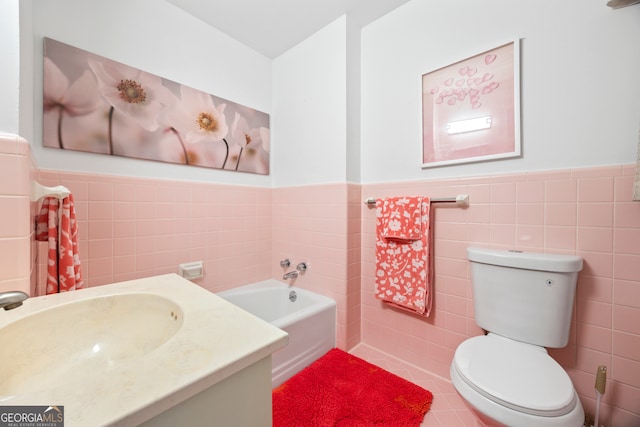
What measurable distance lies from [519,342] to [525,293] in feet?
0.74

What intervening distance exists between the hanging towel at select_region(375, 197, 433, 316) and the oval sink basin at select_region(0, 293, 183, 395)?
4.05 feet

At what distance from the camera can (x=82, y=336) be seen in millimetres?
726

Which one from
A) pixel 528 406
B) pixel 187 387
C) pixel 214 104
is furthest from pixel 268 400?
pixel 214 104

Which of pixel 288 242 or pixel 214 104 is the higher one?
pixel 214 104

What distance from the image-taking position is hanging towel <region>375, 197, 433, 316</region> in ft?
4.73

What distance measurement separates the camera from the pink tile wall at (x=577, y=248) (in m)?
1.01

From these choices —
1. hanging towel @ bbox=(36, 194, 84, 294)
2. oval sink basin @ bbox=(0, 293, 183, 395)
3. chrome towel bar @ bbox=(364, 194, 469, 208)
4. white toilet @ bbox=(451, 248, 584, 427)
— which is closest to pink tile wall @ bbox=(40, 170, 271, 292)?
hanging towel @ bbox=(36, 194, 84, 294)

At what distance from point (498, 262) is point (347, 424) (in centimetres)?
105

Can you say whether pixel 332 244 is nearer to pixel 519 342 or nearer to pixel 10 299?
pixel 519 342

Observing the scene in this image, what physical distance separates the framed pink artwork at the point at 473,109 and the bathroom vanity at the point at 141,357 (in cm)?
138

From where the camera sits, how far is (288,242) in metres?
2.08

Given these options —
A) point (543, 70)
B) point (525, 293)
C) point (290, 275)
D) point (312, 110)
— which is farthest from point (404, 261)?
point (312, 110)

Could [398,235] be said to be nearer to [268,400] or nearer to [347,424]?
[347,424]

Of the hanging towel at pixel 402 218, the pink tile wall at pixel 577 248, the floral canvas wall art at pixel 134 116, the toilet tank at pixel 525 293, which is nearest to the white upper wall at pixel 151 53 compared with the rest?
the floral canvas wall art at pixel 134 116
